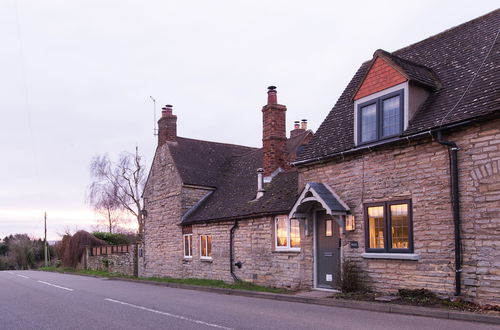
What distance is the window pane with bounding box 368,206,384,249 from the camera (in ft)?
46.5

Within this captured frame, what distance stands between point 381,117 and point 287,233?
582cm

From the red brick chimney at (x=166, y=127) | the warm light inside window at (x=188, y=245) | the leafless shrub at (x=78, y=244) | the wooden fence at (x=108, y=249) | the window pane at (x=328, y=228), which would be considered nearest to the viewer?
the window pane at (x=328, y=228)

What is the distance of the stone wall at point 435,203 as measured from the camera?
1138 centimetres

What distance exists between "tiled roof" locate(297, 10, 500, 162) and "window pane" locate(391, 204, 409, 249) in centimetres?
208

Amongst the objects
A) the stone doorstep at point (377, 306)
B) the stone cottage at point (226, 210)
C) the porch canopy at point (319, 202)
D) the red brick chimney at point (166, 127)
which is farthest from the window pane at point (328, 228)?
the red brick chimney at point (166, 127)

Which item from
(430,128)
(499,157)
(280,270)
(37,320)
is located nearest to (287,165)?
(280,270)

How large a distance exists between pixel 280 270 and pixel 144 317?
7969 mm

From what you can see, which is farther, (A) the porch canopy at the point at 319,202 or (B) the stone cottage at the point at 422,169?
(A) the porch canopy at the point at 319,202

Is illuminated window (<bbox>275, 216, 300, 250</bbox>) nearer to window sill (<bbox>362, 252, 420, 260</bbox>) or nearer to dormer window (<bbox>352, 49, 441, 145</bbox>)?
window sill (<bbox>362, 252, 420, 260</bbox>)

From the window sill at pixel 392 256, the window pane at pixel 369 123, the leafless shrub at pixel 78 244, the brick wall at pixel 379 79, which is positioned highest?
the brick wall at pixel 379 79

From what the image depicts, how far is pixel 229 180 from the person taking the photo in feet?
88.0

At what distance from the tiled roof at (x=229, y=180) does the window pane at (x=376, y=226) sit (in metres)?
3.91

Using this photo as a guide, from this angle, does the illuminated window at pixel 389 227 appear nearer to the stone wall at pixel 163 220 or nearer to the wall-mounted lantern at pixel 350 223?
the wall-mounted lantern at pixel 350 223

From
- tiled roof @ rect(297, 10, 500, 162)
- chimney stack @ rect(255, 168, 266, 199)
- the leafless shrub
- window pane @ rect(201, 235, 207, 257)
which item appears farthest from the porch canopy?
the leafless shrub
